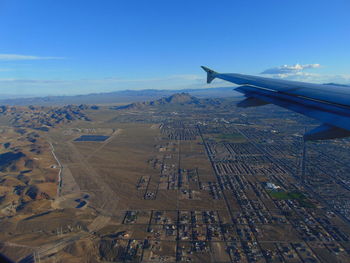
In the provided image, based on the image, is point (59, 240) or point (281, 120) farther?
point (281, 120)

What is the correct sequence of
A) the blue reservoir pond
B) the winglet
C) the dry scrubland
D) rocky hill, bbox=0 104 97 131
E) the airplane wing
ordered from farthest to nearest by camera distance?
1. rocky hill, bbox=0 104 97 131
2. the blue reservoir pond
3. the dry scrubland
4. the winglet
5. the airplane wing

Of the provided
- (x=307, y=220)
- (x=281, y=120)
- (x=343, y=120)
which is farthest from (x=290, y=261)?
(x=281, y=120)

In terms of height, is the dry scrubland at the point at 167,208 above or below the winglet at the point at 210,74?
below

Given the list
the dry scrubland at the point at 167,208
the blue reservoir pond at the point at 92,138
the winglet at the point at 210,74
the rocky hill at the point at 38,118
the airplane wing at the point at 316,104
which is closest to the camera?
the airplane wing at the point at 316,104

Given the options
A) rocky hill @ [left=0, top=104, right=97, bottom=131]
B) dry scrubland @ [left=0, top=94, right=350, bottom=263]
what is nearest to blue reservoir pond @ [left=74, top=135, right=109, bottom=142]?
dry scrubland @ [left=0, top=94, right=350, bottom=263]

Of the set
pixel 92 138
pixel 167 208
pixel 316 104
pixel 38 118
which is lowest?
pixel 167 208

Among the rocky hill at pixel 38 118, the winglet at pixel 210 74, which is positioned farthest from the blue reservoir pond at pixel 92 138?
the winglet at pixel 210 74

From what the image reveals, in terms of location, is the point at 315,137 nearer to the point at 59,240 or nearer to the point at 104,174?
the point at 59,240

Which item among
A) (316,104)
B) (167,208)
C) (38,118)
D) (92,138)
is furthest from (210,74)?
(38,118)

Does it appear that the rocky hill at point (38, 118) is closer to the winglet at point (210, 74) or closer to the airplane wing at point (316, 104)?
the winglet at point (210, 74)

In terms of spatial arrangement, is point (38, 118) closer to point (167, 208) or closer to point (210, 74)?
point (167, 208)

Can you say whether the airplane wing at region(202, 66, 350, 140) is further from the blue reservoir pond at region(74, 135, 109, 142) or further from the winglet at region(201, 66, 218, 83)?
the blue reservoir pond at region(74, 135, 109, 142)
